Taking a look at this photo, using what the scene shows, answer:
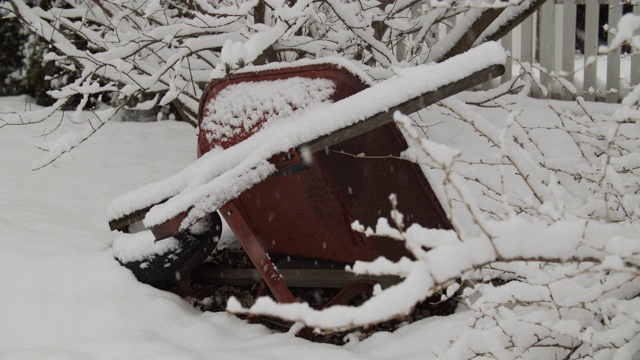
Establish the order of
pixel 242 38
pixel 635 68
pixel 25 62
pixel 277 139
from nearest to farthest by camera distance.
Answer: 1. pixel 277 139
2. pixel 242 38
3. pixel 635 68
4. pixel 25 62

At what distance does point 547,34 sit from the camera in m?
6.31

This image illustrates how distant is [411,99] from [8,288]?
2198 mm

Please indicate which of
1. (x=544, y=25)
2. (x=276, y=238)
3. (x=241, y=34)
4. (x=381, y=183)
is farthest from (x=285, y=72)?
(x=544, y=25)

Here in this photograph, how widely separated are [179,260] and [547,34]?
4.64 metres

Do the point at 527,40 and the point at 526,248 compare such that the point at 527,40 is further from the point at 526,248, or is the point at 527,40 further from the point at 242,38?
the point at 526,248

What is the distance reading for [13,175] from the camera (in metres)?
5.23

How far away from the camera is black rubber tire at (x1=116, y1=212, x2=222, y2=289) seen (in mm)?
3264

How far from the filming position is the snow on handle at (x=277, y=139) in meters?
2.28

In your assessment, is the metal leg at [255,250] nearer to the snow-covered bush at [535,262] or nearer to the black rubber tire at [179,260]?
the black rubber tire at [179,260]

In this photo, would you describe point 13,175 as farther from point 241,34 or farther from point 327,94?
point 327,94

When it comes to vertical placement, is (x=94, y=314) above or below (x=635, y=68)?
below

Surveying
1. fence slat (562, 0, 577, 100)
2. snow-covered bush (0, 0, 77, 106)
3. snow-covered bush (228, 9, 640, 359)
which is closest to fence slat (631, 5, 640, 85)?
fence slat (562, 0, 577, 100)

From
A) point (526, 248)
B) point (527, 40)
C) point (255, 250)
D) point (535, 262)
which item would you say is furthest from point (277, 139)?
point (527, 40)

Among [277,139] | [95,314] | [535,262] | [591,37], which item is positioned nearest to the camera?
[535,262]
